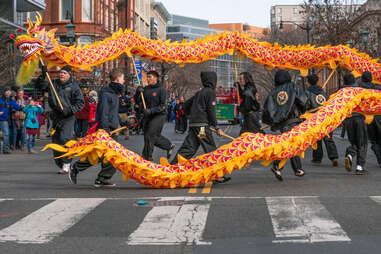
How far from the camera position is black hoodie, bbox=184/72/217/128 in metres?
9.78

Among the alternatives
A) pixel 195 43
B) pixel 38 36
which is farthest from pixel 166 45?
pixel 38 36

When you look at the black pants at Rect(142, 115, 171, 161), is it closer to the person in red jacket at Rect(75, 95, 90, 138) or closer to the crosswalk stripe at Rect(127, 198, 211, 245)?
the crosswalk stripe at Rect(127, 198, 211, 245)

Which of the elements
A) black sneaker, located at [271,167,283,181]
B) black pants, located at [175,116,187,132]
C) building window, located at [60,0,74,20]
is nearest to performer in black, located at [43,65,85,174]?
black sneaker, located at [271,167,283,181]

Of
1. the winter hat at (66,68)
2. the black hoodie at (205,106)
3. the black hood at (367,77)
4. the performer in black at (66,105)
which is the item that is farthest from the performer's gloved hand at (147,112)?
the black hood at (367,77)

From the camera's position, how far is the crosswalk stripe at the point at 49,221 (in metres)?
6.01

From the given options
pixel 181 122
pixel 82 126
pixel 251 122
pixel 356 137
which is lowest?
pixel 181 122

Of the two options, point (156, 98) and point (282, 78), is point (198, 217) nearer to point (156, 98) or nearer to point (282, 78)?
point (156, 98)

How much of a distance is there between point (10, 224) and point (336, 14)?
34.0 meters

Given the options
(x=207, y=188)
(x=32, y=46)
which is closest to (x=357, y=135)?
(x=207, y=188)

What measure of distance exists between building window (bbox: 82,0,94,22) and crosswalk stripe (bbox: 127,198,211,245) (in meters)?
50.8

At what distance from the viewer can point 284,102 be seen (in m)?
10.3

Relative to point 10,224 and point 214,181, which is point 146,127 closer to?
point 214,181

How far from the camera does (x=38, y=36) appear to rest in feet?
31.5

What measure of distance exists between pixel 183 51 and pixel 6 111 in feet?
24.9
